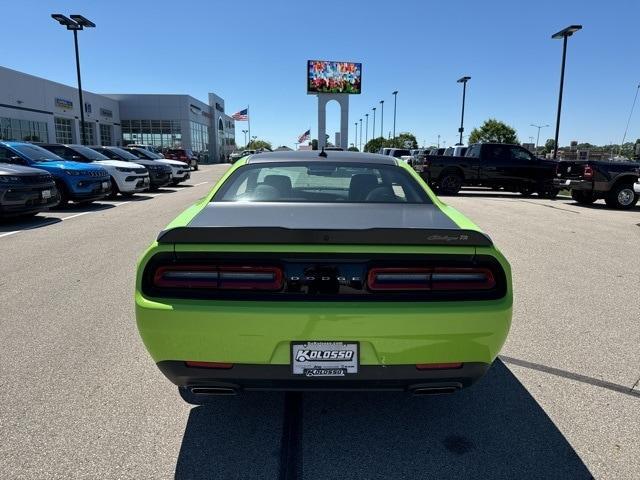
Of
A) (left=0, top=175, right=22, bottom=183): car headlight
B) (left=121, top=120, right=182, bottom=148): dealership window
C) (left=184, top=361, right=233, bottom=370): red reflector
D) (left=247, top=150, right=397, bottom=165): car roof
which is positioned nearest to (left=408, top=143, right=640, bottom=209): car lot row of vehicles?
(left=0, top=175, right=22, bottom=183): car headlight

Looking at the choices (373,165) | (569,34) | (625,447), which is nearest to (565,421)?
(625,447)

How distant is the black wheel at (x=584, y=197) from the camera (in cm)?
1579

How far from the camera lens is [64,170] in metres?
11.9

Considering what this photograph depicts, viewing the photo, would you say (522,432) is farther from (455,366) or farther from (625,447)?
(455,366)

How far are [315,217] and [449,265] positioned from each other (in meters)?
0.80

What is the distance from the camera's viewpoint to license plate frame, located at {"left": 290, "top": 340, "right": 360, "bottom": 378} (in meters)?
2.29

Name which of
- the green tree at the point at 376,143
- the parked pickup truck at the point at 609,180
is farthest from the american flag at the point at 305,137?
the parked pickup truck at the point at 609,180

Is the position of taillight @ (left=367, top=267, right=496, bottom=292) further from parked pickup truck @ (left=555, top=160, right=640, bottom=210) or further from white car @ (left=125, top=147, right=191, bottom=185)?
white car @ (left=125, top=147, right=191, bottom=185)

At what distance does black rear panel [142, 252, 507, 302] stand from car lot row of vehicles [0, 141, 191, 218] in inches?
352

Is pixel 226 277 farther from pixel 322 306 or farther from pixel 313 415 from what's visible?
pixel 313 415

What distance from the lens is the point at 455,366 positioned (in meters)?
2.41

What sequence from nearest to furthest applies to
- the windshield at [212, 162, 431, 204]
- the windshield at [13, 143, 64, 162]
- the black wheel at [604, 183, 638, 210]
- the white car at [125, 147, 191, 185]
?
the windshield at [212, 162, 431, 204], the windshield at [13, 143, 64, 162], the black wheel at [604, 183, 638, 210], the white car at [125, 147, 191, 185]

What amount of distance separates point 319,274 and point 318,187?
2.01m

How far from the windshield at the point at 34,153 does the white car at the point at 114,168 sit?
2020 mm
